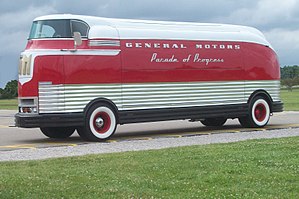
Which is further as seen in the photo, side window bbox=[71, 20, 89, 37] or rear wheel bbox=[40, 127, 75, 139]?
rear wheel bbox=[40, 127, 75, 139]

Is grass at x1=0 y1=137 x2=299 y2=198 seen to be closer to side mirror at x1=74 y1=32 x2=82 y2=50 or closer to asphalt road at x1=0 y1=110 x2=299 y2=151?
asphalt road at x1=0 y1=110 x2=299 y2=151

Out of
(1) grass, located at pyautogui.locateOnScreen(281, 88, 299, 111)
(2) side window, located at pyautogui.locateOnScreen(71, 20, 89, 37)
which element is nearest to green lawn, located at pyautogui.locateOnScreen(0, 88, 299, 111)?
(1) grass, located at pyautogui.locateOnScreen(281, 88, 299, 111)

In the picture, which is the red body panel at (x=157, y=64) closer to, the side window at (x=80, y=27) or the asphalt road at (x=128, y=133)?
the side window at (x=80, y=27)

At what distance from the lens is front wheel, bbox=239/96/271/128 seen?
21078 millimetres

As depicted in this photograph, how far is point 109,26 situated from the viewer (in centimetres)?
1797

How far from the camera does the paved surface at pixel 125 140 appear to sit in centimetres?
1471

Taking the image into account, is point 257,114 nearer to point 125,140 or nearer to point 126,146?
point 125,140

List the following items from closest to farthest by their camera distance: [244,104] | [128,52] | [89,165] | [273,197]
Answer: [273,197] < [89,165] < [128,52] < [244,104]

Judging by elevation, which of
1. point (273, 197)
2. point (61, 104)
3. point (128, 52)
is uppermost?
point (128, 52)

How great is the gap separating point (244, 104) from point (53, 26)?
7030 millimetres

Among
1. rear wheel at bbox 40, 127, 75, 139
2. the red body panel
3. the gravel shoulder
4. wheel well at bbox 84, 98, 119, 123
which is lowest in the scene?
the gravel shoulder

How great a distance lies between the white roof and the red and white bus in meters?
0.03

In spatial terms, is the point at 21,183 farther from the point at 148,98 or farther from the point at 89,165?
the point at 148,98

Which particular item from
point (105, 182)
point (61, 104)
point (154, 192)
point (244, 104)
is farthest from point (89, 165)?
point (244, 104)
